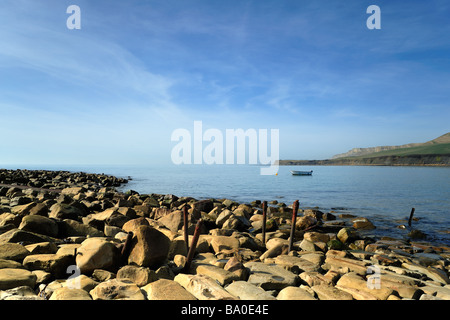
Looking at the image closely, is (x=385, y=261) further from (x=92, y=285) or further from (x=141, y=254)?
(x=92, y=285)

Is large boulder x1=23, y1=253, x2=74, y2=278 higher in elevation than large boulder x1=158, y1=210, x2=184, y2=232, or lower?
higher

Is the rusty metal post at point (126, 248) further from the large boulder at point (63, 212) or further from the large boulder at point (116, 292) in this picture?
the large boulder at point (63, 212)

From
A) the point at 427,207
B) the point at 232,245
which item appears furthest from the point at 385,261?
the point at 427,207

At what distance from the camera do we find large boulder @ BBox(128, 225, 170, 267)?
6.91 meters

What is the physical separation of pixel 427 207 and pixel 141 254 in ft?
94.1

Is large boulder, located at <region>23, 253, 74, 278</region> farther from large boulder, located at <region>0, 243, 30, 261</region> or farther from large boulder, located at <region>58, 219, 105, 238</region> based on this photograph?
large boulder, located at <region>58, 219, 105, 238</region>

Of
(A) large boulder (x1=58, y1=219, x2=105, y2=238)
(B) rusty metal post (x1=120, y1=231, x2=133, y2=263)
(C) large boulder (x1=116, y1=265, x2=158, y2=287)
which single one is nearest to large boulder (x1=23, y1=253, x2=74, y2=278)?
(B) rusty metal post (x1=120, y1=231, x2=133, y2=263)

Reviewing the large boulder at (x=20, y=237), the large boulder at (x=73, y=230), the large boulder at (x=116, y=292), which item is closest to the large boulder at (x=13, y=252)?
the large boulder at (x=20, y=237)

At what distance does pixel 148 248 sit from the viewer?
6977mm

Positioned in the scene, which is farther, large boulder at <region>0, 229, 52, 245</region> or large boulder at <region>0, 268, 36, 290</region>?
large boulder at <region>0, 229, 52, 245</region>

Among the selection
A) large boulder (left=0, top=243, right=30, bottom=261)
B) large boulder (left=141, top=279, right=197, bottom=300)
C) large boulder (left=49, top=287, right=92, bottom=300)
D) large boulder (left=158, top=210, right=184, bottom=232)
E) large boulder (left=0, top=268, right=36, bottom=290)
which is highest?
large boulder (left=0, top=243, right=30, bottom=261)

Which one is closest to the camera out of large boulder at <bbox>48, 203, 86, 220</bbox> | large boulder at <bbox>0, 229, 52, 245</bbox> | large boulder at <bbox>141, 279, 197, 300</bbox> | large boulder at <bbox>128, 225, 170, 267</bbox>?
large boulder at <bbox>141, 279, 197, 300</bbox>

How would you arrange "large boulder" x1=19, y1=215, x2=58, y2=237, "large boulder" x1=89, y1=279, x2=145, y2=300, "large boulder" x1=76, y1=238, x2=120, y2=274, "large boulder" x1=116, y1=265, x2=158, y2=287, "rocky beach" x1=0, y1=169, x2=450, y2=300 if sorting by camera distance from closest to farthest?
"large boulder" x1=89, y1=279, x2=145, y2=300 → "rocky beach" x1=0, y1=169, x2=450, y2=300 → "large boulder" x1=116, y1=265, x2=158, y2=287 → "large boulder" x1=76, y1=238, x2=120, y2=274 → "large boulder" x1=19, y1=215, x2=58, y2=237

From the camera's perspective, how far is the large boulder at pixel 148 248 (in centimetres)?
691
